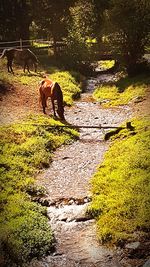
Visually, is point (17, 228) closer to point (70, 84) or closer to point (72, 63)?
point (70, 84)

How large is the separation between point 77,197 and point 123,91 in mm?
15130

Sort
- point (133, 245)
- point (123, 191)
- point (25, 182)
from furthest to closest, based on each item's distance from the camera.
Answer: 1. point (25, 182)
2. point (123, 191)
3. point (133, 245)

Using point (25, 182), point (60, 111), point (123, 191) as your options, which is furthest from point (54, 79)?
point (123, 191)

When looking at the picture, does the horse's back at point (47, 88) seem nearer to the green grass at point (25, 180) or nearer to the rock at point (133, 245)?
the green grass at point (25, 180)

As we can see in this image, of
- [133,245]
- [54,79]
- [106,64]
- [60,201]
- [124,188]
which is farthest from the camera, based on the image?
[106,64]

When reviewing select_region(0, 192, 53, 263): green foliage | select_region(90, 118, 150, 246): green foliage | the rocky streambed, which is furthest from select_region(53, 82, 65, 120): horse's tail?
select_region(0, 192, 53, 263): green foliage

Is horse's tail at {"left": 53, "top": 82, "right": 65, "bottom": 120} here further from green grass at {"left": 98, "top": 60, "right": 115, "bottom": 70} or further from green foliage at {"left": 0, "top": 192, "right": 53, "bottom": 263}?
green grass at {"left": 98, "top": 60, "right": 115, "bottom": 70}

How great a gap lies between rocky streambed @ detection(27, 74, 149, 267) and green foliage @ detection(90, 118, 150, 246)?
1.24ft

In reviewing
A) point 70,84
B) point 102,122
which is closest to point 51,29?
point 70,84

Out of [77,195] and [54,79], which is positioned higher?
[54,79]

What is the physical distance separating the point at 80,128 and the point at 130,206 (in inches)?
363

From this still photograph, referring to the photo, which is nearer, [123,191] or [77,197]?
[123,191]

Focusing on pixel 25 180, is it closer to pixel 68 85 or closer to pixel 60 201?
pixel 60 201

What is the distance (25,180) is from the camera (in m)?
14.7
